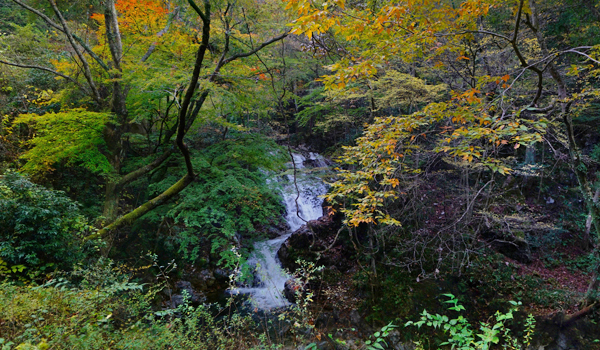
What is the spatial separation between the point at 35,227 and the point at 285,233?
335 inches

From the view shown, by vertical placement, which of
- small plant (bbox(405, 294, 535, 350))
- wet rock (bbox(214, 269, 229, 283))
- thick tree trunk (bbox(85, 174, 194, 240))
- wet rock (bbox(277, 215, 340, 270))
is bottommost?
wet rock (bbox(214, 269, 229, 283))

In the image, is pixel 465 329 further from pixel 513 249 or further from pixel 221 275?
pixel 513 249

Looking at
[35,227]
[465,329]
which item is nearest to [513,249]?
[465,329]

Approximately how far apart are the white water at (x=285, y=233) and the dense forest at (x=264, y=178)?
17 cm

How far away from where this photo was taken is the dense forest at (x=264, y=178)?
3381mm

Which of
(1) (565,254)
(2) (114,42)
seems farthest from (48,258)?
(1) (565,254)

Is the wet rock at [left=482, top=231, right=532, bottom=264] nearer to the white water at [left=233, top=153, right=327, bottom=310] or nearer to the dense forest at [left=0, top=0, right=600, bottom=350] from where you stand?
the dense forest at [left=0, top=0, right=600, bottom=350]

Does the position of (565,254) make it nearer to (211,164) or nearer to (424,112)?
(424,112)

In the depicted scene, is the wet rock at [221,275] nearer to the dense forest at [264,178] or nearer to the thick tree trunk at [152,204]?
the dense forest at [264,178]

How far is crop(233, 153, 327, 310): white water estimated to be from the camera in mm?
8172

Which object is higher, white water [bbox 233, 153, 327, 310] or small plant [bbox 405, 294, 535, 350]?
small plant [bbox 405, 294, 535, 350]

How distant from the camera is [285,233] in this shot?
38.8ft

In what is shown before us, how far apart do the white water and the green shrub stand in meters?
3.78

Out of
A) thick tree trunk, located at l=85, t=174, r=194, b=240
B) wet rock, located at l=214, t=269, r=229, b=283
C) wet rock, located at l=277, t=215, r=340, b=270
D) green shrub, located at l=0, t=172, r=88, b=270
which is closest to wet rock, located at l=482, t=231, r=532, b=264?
wet rock, located at l=277, t=215, r=340, b=270
